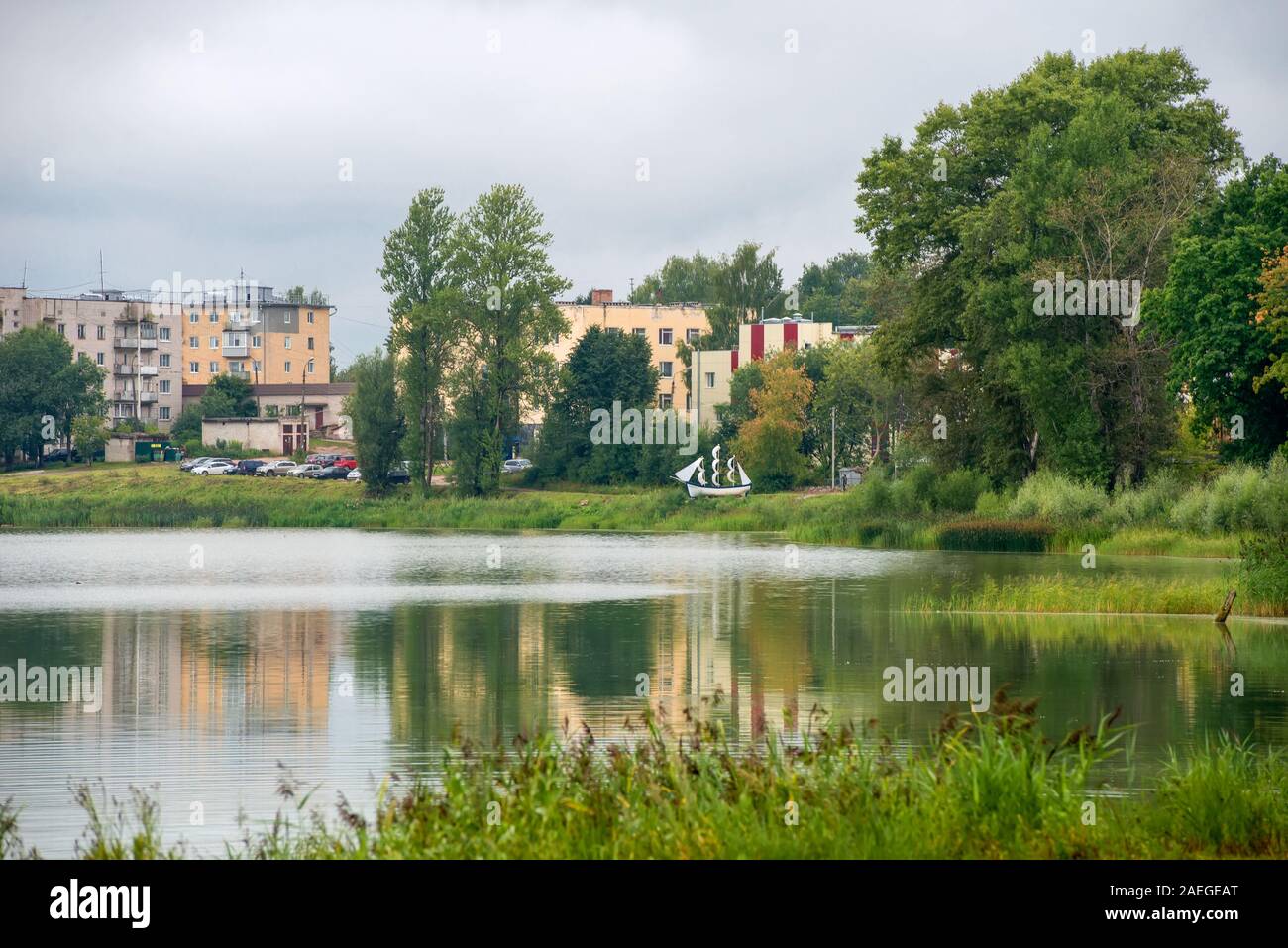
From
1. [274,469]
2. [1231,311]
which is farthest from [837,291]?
[1231,311]

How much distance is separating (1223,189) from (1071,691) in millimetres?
34241

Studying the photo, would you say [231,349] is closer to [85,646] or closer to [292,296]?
[292,296]

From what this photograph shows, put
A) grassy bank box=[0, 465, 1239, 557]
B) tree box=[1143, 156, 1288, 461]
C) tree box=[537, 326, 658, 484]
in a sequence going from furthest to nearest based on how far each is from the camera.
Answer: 1. tree box=[537, 326, 658, 484]
2. grassy bank box=[0, 465, 1239, 557]
3. tree box=[1143, 156, 1288, 461]

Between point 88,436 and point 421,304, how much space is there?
35679 mm

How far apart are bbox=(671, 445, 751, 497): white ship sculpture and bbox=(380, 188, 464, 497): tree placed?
13.8m

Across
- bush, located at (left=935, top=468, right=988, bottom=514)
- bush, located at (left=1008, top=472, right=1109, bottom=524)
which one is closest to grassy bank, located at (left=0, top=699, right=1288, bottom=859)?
bush, located at (left=1008, top=472, right=1109, bottom=524)

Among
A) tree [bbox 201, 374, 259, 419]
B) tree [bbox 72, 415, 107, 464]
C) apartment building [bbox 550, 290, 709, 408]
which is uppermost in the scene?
apartment building [bbox 550, 290, 709, 408]

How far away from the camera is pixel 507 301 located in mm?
91250

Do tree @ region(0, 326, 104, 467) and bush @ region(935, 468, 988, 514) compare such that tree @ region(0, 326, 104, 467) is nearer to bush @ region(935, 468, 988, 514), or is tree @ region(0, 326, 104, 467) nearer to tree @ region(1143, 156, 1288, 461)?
bush @ region(935, 468, 988, 514)

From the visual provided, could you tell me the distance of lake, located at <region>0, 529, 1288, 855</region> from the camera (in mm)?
17891

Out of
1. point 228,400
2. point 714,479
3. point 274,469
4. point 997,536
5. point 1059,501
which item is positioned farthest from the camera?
point 228,400

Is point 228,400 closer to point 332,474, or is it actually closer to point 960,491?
point 332,474

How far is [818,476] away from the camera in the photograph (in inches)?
3925

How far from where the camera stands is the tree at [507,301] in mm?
91562
